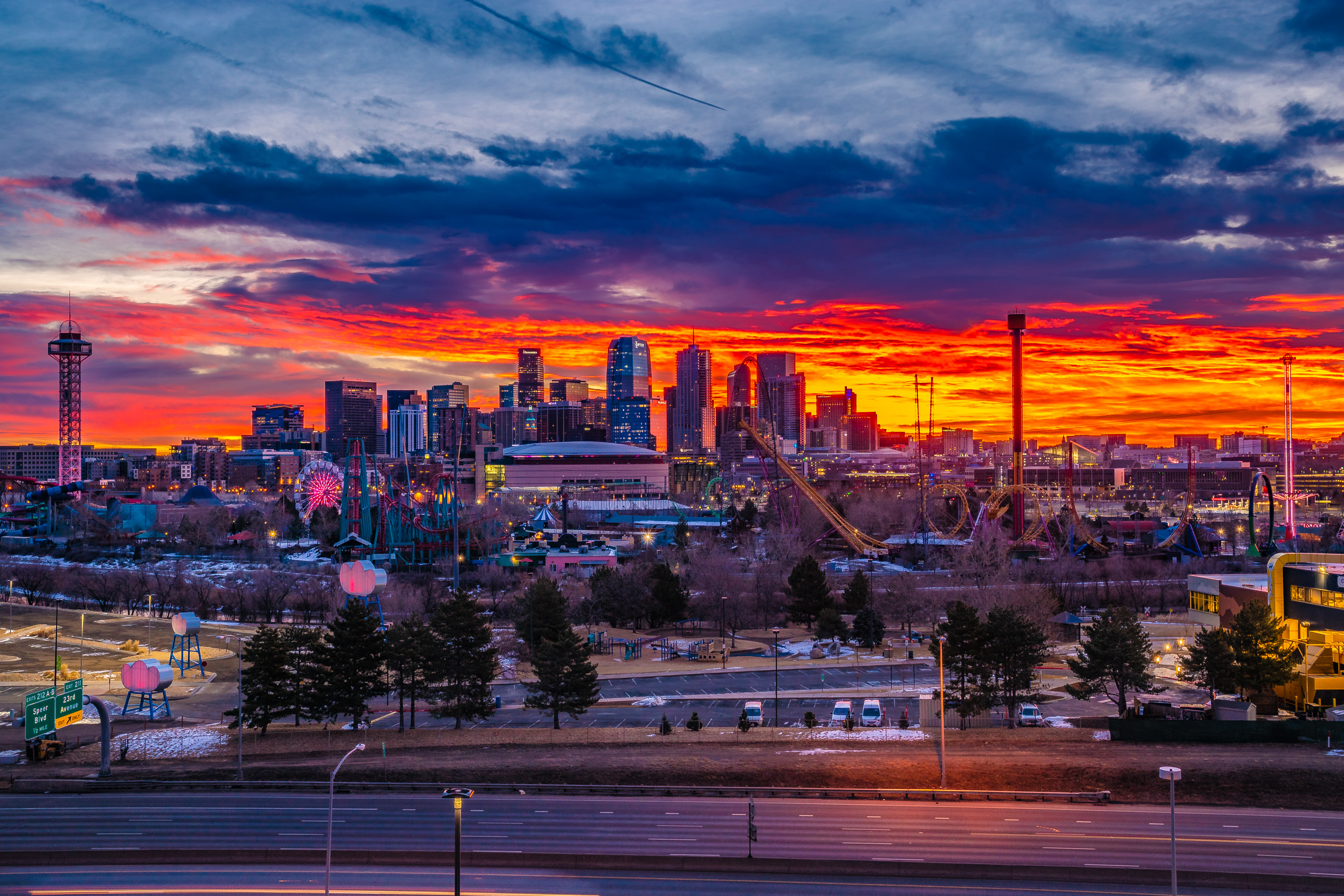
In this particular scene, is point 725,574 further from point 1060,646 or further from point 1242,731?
point 1242,731

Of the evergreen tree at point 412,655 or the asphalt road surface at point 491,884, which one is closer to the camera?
the asphalt road surface at point 491,884

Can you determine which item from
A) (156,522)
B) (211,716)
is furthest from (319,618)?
(156,522)

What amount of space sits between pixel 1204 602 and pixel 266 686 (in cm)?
4872

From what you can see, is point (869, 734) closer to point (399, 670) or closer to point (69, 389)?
point (399, 670)

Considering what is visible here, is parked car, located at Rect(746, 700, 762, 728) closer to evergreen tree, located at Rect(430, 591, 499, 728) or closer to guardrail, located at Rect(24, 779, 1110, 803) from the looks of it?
guardrail, located at Rect(24, 779, 1110, 803)

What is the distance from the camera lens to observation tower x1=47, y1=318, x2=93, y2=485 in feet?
572

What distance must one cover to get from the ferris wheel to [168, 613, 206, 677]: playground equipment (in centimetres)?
4768

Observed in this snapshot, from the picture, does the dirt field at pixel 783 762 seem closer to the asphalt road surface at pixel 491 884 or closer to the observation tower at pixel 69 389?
the asphalt road surface at pixel 491 884

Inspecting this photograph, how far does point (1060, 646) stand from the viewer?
2381 inches

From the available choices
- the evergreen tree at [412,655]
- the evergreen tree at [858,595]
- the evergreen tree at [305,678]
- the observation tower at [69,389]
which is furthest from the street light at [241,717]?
the observation tower at [69,389]

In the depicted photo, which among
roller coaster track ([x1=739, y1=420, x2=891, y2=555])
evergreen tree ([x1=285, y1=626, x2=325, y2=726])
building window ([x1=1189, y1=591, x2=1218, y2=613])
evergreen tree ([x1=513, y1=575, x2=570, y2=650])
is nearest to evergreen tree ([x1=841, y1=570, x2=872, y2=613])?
building window ([x1=1189, y1=591, x2=1218, y2=613])

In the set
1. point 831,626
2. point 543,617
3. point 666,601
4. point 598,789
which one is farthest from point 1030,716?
point 666,601

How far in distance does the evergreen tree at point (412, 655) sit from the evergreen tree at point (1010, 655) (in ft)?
80.5

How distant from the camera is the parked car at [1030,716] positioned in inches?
1635
